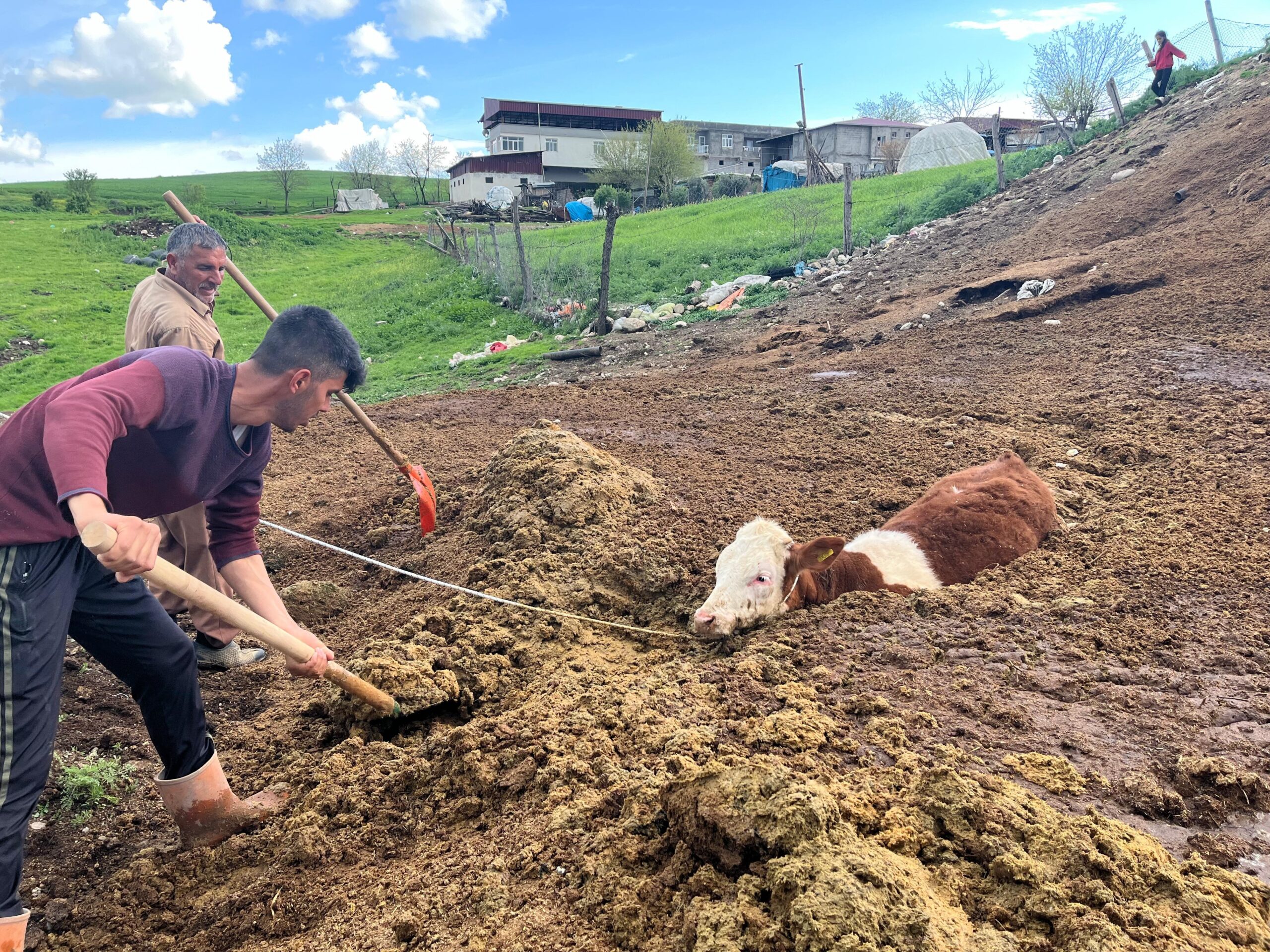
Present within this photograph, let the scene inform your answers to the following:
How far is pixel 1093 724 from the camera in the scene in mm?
2822

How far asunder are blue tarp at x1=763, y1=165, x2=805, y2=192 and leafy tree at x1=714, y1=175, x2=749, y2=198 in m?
1.63

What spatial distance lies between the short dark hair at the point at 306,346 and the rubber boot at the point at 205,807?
148 cm

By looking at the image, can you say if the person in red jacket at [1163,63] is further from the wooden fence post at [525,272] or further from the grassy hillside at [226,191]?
the grassy hillside at [226,191]

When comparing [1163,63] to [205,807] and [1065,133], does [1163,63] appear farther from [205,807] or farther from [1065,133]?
[205,807]

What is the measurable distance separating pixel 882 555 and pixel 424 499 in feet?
10.7

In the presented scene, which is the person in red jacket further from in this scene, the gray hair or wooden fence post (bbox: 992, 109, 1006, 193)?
the gray hair

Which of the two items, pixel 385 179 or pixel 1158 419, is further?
pixel 385 179

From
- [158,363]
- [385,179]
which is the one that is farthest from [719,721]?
[385,179]

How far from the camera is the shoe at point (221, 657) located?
14.6 ft

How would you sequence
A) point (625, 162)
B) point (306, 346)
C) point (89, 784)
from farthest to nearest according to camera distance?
1. point (625, 162)
2. point (89, 784)
3. point (306, 346)

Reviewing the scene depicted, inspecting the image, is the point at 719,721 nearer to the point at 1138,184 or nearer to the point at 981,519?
the point at 981,519

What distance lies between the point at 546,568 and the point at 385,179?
8164 centimetres

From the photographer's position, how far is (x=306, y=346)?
108 inches

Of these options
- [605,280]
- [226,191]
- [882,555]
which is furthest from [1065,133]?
[226,191]
